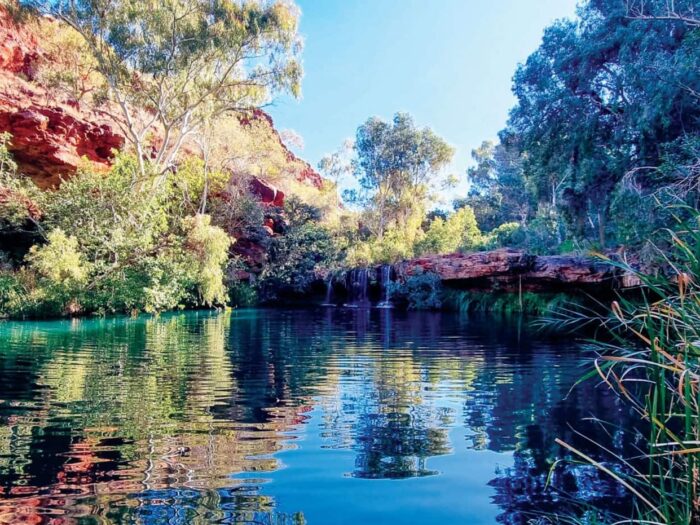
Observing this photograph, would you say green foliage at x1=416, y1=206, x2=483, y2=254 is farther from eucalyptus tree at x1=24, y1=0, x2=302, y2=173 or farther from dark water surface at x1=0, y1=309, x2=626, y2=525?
dark water surface at x1=0, y1=309, x2=626, y2=525

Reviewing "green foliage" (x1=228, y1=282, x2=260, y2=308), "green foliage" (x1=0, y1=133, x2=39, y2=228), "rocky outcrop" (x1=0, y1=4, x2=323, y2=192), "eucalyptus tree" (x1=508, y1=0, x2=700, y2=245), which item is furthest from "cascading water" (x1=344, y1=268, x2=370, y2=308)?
"green foliage" (x1=0, y1=133, x2=39, y2=228)

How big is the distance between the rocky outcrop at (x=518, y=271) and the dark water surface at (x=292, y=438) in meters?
9.37

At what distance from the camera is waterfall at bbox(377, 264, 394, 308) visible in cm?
2448

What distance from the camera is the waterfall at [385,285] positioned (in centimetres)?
2448

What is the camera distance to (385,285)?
968 inches

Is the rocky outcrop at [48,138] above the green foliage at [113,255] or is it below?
above

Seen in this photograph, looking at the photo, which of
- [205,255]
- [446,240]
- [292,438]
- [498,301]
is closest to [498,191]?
[446,240]

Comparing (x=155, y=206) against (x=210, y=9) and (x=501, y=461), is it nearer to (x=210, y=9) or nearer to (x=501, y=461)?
(x=210, y=9)

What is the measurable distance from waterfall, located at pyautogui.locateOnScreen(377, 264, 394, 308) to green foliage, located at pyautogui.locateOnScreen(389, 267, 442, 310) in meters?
1.68

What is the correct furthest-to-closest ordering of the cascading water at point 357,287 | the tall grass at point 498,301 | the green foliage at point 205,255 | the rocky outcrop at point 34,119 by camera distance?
the cascading water at point 357,287 → the rocky outcrop at point 34,119 → the green foliage at point 205,255 → the tall grass at point 498,301

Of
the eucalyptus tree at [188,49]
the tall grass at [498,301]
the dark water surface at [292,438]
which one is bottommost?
the dark water surface at [292,438]

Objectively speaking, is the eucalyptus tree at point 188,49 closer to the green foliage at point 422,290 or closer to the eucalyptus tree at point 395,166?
the green foliage at point 422,290

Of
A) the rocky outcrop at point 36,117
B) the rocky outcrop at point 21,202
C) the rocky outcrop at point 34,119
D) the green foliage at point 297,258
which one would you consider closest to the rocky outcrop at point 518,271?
the green foliage at point 297,258

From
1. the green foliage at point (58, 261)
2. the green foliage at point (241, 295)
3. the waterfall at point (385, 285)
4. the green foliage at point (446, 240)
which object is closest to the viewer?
the green foliage at point (58, 261)
